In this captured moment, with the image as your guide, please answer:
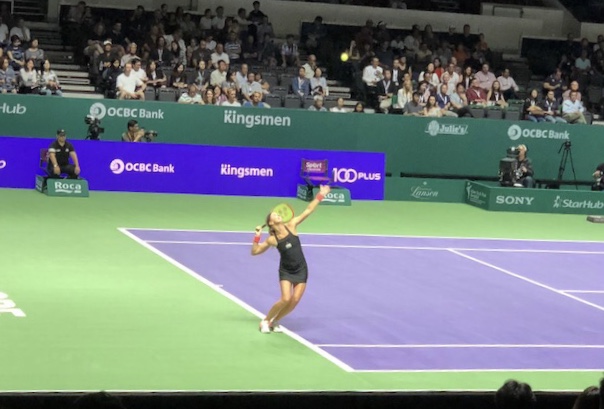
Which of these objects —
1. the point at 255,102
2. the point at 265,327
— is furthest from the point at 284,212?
the point at 255,102

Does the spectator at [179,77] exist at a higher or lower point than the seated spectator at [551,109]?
higher

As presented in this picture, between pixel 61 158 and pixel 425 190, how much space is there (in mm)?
9617

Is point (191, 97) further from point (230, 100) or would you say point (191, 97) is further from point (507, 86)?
point (507, 86)

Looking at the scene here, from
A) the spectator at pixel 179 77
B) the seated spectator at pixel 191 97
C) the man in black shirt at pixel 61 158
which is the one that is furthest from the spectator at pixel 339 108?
the man in black shirt at pixel 61 158

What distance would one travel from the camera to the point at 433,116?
32500mm

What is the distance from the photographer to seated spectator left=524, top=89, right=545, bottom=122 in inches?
1353

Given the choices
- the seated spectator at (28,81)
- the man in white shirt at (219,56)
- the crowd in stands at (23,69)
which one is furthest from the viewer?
the man in white shirt at (219,56)

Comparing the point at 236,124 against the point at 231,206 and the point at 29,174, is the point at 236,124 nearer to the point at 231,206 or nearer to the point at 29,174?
the point at 231,206

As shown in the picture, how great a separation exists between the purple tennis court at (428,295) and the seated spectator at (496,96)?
949cm

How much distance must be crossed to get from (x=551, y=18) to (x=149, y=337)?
1243 inches

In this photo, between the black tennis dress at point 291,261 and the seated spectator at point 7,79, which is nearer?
the black tennis dress at point 291,261
